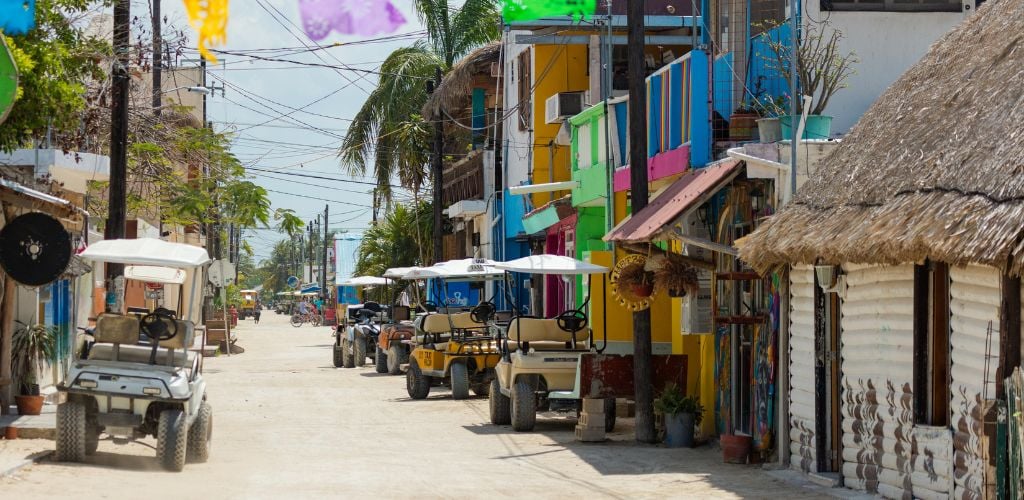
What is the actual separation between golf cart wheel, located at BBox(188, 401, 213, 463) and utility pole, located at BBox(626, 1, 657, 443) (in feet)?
17.7

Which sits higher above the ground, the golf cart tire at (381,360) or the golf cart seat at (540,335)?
the golf cart seat at (540,335)

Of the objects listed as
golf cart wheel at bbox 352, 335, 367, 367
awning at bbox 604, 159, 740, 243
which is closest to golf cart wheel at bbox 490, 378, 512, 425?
awning at bbox 604, 159, 740, 243

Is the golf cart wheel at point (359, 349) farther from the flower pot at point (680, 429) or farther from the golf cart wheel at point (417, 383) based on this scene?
the flower pot at point (680, 429)

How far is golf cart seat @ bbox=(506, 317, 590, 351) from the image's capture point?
20.2 metres

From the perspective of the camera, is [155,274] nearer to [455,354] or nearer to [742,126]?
[742,126]

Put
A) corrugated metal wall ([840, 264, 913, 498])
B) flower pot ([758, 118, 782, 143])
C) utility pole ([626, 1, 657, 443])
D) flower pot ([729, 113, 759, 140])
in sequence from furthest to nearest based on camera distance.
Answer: utility pole ([626, 1, 657, 443]), flower pot ([729, 113, 759, 140]), flower pot ([758, 118, 782, 143]), corrugated metal wall ([840, 264, 913, 498])

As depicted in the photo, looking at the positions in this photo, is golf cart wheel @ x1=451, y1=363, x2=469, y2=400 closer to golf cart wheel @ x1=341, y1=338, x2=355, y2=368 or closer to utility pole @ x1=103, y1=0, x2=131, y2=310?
utility pole @ x1=103, y1=0, x2=131, y2=310

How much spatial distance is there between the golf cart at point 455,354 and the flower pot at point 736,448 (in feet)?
30.6

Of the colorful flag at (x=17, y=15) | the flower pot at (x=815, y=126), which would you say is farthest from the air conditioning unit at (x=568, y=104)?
the colorful flag at (x=17, y=15)

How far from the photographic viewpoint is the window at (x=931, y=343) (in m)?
11.7

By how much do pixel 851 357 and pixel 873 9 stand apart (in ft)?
17.7

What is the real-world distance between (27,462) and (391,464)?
11.9ft

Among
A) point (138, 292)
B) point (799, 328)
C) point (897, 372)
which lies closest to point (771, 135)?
point (799, 328)

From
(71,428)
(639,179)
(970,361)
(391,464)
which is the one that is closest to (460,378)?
(639,179)
